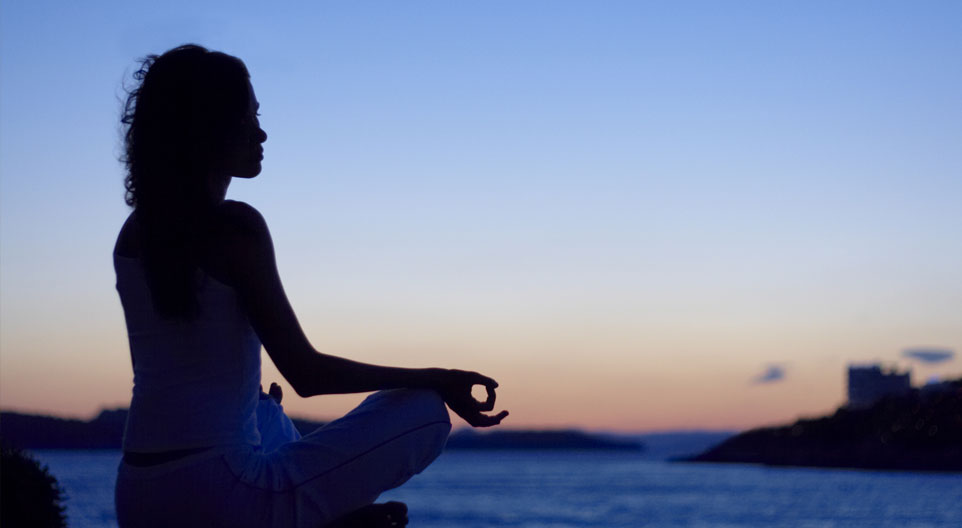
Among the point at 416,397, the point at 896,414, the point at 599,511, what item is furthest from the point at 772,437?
the point at 416,397

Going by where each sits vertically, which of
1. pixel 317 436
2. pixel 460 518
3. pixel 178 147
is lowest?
pixel 460 518

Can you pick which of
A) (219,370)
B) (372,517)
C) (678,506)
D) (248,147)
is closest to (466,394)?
(372,517)

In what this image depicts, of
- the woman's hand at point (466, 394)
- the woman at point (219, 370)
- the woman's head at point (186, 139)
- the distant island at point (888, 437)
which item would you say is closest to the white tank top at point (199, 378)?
the woman at point (219, 370)

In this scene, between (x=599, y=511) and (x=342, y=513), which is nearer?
(x=342, y=513)

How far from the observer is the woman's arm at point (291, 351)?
1.97 metres

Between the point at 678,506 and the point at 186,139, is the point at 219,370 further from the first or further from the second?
the point at 678,506

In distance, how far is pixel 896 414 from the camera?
121500mm

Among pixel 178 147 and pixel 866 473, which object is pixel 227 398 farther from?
pixel 866 473

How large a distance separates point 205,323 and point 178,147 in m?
0.38

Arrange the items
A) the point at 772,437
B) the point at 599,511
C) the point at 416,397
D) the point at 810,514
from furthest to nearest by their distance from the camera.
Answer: the point at 772,437, the point at 599,511, the point at 810,514, the point at 416,397

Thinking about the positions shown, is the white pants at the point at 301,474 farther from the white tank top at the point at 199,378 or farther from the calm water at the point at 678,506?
the calm water at the point at 678,506

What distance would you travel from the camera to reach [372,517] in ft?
6.78

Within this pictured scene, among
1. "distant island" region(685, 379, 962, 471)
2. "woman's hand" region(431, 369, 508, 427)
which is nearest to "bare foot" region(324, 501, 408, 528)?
"woman's hand" region(431, 369, 508, 427)

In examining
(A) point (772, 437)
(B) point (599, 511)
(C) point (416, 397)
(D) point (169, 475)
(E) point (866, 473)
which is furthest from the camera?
(A) point (772, 437)
